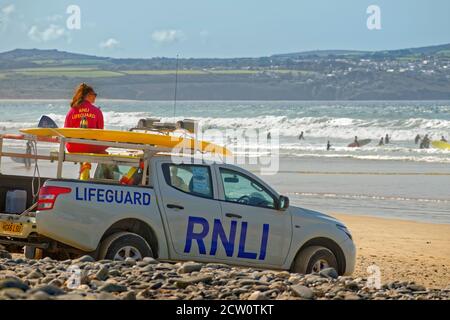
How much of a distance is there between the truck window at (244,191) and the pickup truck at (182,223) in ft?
0.04

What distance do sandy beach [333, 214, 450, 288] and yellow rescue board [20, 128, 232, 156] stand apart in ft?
8.98

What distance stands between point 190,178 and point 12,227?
2102 millimetres

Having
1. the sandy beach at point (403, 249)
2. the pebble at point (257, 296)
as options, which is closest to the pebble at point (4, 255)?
the pebble at point (257, 296)

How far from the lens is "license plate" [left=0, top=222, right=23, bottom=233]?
12906 millimetres

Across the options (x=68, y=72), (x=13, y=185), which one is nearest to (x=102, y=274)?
(x=13, y=185)

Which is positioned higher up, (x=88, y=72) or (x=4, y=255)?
(x=4, y=255)

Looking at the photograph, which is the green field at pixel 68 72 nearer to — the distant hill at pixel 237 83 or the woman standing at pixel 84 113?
the distant hill at pixel 237 83

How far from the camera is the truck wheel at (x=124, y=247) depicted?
42.5ft

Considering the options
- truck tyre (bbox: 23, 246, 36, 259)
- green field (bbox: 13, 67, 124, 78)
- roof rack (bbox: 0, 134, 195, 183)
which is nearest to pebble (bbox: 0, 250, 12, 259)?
truck tyre (bbox: 23, 246, 36, 259)

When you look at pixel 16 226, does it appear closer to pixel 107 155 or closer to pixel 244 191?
pixel 107 155

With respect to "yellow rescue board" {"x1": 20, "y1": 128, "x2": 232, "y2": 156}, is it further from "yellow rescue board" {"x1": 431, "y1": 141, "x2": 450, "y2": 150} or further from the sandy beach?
"yellow rescue board" {"x1": 431, "y1": 141, "x2": 450, "y2": 150}

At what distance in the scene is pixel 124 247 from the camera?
42.9ft

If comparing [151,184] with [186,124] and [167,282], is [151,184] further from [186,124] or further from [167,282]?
[167,282]

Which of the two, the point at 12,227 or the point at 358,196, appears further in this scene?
→ the point at 358,196
